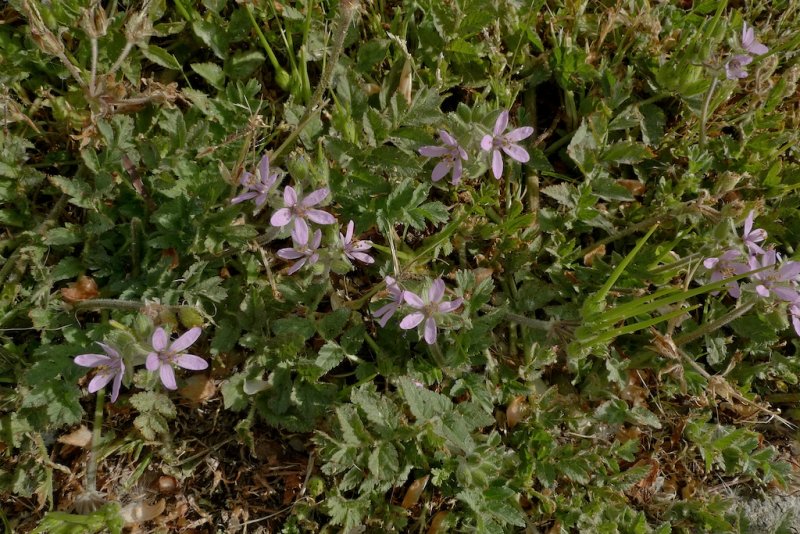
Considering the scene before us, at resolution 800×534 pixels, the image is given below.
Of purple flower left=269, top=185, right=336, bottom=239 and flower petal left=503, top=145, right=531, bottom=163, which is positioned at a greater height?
flower petal left=503, top=145, right=531, bottom=163

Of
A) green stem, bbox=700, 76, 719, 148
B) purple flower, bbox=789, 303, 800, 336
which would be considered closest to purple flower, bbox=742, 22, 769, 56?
green stem, bbox=700, 76, 719, 148

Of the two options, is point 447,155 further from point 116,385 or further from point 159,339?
point 116,385

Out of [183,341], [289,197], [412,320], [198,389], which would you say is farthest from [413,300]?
[198,389]

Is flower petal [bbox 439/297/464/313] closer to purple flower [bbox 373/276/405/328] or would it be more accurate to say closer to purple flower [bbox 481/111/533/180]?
purple flower [bbox 373/276/405/328]

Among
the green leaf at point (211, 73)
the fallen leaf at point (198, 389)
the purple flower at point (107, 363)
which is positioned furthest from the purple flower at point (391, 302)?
the green leaf at point (211, 73)

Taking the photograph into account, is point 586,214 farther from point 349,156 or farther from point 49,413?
point 49,413

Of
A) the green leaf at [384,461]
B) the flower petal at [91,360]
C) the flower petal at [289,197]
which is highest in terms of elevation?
the flower petal at [289,197]

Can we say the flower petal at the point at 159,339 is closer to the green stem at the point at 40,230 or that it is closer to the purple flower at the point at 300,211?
the purple flower at the point at 300,211
